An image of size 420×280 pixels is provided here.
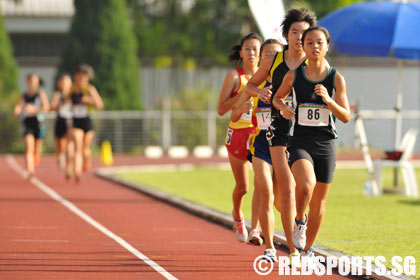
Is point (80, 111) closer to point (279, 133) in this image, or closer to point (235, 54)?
point (235, 54)

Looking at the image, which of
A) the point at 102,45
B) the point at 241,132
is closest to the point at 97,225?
the point at 241,132

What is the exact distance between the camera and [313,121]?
887cm

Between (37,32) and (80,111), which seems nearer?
(80,111)

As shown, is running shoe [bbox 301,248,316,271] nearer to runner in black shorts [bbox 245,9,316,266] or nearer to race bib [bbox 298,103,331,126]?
runner in black shorts [bbox 245,9,316,266]

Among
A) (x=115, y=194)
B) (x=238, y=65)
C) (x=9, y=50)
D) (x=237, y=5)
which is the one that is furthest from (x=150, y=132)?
(x=238, y=65)

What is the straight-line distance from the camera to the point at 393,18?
1752cm

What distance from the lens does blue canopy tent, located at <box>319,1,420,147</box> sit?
17141 millimetres

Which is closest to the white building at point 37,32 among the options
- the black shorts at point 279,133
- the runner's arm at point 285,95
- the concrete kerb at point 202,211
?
the concrete kerb at point 202,211

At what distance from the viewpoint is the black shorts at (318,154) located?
891cm

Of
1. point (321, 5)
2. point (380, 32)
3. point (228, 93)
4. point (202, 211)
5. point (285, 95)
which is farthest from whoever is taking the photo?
point (321, 5)

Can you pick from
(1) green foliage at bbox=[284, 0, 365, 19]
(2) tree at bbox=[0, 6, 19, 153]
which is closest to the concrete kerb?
(2) tree at bbox=[0, 6, 19, 153]

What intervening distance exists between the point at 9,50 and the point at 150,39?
741 centimetres

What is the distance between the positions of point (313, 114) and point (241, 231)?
2210mm

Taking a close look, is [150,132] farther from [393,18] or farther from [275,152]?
[275,152]
